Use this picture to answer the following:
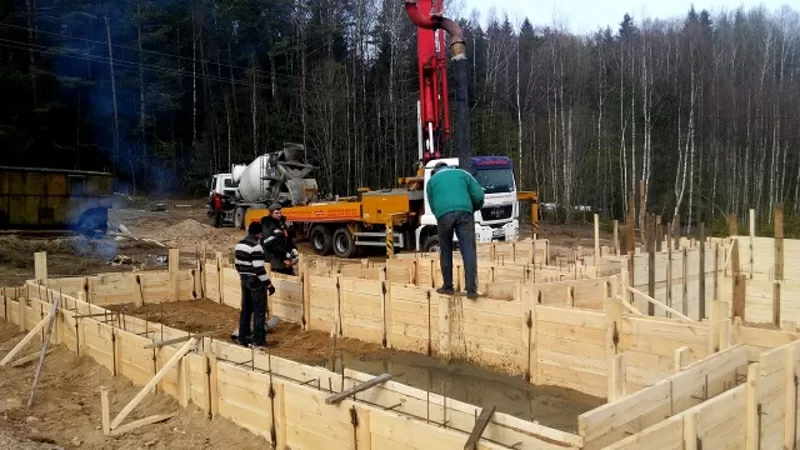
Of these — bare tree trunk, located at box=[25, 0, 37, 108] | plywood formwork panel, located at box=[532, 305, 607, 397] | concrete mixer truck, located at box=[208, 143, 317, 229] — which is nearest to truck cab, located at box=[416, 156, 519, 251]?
concrete mixer truck, located at box=[208, 143, 317, 229]

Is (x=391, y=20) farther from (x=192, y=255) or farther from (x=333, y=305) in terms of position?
(x=333, y=305)

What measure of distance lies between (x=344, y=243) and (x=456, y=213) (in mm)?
11211

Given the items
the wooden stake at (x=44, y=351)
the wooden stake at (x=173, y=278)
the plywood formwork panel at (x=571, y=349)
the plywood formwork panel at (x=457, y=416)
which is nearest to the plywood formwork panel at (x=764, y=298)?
the plywood formwork panel at (x=571, y=349)

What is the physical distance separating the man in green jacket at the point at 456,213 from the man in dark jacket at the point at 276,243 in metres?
2.52

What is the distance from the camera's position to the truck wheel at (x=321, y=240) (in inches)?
738

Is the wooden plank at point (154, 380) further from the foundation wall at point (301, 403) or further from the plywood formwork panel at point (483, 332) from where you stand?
the plywood formwork panel at point (483, 332)

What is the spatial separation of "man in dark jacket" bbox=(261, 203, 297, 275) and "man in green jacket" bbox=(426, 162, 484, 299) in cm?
252

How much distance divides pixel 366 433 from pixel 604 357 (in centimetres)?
260

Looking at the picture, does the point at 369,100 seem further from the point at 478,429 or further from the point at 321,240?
the point at 478,429

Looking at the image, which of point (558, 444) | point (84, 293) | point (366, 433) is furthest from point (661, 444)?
point (84, 293)

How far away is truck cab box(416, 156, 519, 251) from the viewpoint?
50.2 feet

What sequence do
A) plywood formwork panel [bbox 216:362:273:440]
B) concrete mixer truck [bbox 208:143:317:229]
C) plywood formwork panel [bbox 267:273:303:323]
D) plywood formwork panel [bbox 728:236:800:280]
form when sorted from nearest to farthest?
plywood formwork panel [bbox 216:362:273:440] → plywood formwork panel [bbox 267:273:303:323] → plywood formwork panel [bbox 728:236:800:280] → concrete mixer truck [bbox 208:143:317:229]

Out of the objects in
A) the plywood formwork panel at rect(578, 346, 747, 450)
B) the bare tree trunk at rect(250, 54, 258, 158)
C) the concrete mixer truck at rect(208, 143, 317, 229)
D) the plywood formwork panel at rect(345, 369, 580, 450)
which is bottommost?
the plywood formwork panel at rect(345, 369, 580, 450)

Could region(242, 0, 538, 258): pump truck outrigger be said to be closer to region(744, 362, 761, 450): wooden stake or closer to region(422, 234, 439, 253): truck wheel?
region(422, 234, 439, 253): truck wheel
